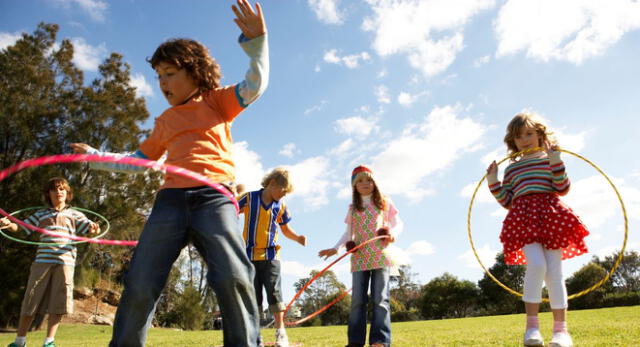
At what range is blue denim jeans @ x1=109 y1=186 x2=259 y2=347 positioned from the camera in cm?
255

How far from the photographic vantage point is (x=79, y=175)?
20.0 metres

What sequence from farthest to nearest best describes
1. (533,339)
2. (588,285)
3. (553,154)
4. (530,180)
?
(588,285) < (530,180) < (553,154) < (533,339)

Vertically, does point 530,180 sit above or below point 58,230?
above

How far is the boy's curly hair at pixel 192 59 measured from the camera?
3.07m

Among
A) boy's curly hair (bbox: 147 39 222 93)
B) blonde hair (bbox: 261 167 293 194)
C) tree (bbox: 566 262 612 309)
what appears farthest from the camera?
tree (bbox: 566 262 612 309)

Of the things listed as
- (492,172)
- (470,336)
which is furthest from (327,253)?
(470,336)

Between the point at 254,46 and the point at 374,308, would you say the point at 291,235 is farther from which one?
the point at 254,46

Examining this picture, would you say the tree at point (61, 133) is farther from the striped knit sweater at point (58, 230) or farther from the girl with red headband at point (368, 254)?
the girl with red headband at point (368, 254)

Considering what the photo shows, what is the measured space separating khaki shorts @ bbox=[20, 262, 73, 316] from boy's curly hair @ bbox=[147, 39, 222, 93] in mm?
4041

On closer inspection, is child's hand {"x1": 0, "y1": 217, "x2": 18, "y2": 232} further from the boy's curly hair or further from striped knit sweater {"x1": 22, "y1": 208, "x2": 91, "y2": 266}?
the boy's curly hair

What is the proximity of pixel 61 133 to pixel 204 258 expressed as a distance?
2080 centimetres

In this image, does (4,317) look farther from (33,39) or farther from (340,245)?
(340,245)

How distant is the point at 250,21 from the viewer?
9.29 ft

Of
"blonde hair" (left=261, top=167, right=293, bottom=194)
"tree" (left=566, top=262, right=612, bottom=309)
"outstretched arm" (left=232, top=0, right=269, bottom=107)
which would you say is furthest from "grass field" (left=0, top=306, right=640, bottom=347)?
"tree" (left=566, top=262, right=612, bottom=309)
